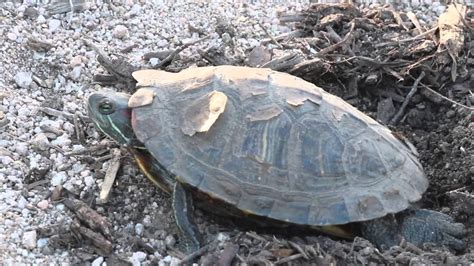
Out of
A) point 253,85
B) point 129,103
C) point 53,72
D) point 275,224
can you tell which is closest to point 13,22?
point 53,72

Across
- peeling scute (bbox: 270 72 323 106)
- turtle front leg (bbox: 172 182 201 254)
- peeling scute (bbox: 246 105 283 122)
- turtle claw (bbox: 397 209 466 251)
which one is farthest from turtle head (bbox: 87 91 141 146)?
turtle claw (bbox: 397 209 466 251)

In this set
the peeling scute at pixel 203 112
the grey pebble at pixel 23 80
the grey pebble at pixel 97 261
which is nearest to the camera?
the grey pebble at pixel 97 261

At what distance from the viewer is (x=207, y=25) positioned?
6.33 metres

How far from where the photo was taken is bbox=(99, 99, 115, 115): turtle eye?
4820 millimetres

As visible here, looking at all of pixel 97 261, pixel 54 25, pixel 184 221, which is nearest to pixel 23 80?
pixel 54 25

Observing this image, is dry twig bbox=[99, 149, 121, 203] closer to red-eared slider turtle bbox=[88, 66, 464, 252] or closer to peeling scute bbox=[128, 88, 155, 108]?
red-eared slider turtle bbox=[88, 66, 464, 252]

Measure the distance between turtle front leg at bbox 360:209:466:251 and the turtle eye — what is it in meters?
1.83

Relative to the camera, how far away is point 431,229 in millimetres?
4734

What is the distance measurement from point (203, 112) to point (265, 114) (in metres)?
0.40

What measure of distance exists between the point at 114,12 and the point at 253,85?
2.22 meters

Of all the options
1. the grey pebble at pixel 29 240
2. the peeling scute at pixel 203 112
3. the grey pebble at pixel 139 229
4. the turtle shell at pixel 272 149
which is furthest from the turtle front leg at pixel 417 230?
the grey pebble at pixel 29 240

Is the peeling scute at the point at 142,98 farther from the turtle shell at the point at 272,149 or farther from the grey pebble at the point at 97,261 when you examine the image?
the grey pebble at the point at 97,261

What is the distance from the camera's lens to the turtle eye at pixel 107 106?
4820 millimetres

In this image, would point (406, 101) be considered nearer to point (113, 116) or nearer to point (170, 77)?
point (170, 77)
